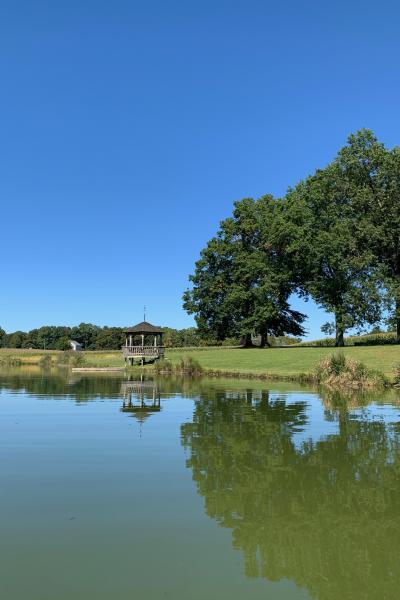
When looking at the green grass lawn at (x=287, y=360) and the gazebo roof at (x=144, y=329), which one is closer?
the green grass lawn at (x=287, y=360)

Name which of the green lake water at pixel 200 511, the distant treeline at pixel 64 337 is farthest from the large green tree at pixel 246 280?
the distant treeline at pixel 64 337

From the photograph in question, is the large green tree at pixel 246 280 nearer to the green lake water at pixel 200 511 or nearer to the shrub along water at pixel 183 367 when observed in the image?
the shrub along water at pixel 183 367

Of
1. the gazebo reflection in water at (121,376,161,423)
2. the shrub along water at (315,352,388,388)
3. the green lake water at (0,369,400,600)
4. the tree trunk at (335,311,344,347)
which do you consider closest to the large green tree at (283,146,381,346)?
→ the tree trunk at (335,311,344,347)

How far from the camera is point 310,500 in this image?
279 inches

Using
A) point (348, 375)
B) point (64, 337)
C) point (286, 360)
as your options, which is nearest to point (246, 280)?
point (286, 360)

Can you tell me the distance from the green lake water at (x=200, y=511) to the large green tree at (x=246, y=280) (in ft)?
151

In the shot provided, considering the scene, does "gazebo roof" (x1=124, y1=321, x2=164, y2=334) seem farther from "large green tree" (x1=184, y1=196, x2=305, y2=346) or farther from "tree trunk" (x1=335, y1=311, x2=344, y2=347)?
"tree trunk" (x1=335, y1=311, x2=344, y2=347)

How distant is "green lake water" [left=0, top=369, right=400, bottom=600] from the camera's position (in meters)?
4.64

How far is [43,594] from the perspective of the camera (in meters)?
4.31

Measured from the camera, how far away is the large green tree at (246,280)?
59375 millimetres

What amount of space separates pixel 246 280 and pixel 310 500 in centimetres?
5647

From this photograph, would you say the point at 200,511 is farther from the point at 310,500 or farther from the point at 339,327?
the point at 339,327

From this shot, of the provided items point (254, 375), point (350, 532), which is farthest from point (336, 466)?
point (254, 375)

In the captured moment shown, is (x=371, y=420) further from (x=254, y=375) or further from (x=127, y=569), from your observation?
(x=254, y=375)
